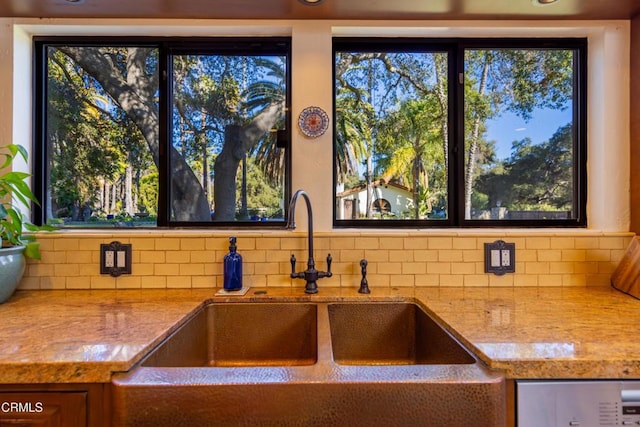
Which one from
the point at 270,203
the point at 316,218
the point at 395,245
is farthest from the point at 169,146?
the point at 395,245

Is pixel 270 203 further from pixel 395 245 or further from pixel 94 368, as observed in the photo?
pixel 94 368

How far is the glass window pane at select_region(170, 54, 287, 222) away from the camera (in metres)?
1.66

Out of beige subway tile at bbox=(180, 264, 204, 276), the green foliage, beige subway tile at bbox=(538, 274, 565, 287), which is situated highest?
the green foliage

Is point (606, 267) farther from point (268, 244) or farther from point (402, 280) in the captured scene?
point (268, 244)

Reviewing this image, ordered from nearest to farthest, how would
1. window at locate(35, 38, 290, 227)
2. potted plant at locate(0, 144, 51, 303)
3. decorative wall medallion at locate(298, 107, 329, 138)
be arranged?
potted plant at locate(0, 144, 51, 303) → decorative wall medallion at locate(298, 107, 329, 138) → window at locate(35, 38, 290, 227)

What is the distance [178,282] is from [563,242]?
5.67ft

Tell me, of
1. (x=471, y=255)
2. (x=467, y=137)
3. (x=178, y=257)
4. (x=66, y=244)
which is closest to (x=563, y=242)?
(x=471, y=255)

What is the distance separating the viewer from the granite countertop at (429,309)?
30.3 inches

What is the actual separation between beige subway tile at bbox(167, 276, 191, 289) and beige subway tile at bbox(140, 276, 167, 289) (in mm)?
22

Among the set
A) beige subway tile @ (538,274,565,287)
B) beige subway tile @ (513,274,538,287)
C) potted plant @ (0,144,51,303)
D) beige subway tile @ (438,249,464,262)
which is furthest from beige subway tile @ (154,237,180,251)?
beige subway tile @ (538,274,565,287)

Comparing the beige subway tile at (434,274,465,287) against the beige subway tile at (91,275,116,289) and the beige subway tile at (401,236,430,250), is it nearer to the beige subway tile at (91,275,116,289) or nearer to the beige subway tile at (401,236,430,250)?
the beige subway tile at (401,236,430,250)

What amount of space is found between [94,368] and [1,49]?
5.34 ft

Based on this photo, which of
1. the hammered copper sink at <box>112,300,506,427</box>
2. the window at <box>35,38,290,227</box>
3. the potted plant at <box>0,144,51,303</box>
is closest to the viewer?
the hammered copper sink at <box>112,300,506,427</box>

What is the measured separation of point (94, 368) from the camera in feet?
2.47
